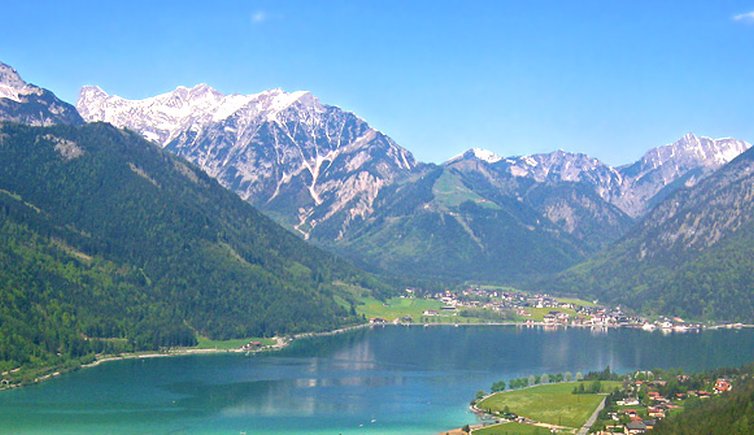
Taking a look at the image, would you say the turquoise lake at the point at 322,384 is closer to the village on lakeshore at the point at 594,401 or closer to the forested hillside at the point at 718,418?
the village on lakeshore at the point at 594,401

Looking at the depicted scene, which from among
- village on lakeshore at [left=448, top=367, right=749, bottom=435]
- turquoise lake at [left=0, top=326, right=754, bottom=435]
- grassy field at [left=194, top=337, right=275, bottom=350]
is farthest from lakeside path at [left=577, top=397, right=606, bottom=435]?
grassy field at [left=194, top=337, right=275, bottom=350]

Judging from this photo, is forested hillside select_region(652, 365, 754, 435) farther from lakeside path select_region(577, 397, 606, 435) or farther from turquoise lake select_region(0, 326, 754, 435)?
turquoise lake select_region(0, 326, 754, 435)

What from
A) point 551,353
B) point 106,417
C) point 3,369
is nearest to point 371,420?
point 106,417

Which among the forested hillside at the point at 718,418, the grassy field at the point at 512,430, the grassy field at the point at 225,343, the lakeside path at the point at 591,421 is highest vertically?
the grassy field at the point at 225,343

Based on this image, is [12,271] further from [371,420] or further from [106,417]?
[371,420]

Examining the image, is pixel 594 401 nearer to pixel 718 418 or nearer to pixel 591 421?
pixel 591 421

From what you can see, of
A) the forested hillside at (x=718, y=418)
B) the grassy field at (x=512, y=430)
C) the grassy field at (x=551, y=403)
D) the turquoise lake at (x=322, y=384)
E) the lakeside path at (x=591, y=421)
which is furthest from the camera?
the grassy field at (x=551, y=403)

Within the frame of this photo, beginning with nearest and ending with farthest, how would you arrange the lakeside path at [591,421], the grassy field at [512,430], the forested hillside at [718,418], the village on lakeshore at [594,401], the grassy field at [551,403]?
the forested hillside at [718,418], the lakeside path at [591,421], the grassy field at [512,430], the village on lakeshore at [594,401], the grassy field at [551,403]

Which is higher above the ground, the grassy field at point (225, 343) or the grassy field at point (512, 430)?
the grassy field at point (225, 343)

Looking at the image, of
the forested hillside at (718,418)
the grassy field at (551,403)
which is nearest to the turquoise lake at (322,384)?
the grassy field at (551,403)
